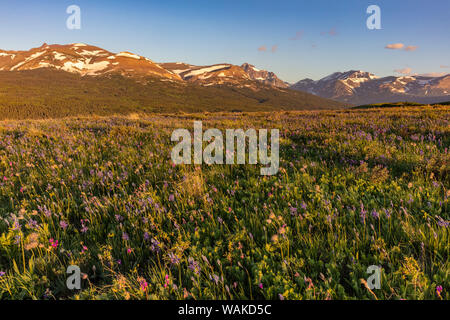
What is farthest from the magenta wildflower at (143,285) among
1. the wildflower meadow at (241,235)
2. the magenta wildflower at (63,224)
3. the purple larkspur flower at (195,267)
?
the magenta wildflower at (63,224)

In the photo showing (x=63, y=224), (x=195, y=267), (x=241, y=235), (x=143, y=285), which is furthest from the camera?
(x=63, y=224)

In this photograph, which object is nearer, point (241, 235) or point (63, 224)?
point (241, 235)

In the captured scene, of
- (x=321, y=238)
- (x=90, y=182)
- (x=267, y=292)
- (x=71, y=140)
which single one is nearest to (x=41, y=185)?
(x=90, y=182)

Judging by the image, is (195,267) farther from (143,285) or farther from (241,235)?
(241,235)

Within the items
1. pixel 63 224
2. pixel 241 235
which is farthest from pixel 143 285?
pixel 63 224

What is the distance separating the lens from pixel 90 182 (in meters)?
3.86

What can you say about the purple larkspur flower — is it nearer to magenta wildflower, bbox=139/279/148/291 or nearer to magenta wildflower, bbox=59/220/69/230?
magenta wildflower, bbox=139/279/148/291

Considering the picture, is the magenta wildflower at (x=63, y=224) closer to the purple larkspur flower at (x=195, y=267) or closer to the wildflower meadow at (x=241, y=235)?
the wildflower meadow at (x=241, y=235)

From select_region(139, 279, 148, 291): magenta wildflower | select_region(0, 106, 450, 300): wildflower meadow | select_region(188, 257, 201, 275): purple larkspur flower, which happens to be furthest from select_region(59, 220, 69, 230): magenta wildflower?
select_region(188, 257, 201, 275): purple larkspur flower

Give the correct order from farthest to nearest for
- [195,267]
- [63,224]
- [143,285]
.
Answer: [63,224]
[195,267]
[143,285]
